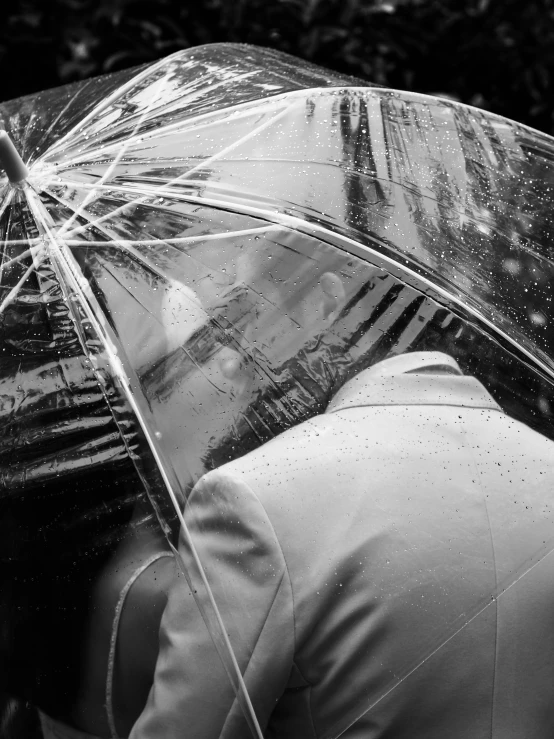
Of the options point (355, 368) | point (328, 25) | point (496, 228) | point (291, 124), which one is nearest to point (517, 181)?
point (496, 228)

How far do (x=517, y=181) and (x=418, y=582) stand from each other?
91 centimetres

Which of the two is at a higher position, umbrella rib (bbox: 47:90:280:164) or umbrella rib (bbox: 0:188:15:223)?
umbrella rib (bbox: 47:90:280:164)

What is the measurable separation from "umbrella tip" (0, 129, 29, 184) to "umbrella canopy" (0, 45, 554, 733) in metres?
0.03

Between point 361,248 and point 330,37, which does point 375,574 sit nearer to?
point 361,248

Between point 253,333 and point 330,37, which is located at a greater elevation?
point 330,37

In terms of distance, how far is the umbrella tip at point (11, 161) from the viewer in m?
1.54

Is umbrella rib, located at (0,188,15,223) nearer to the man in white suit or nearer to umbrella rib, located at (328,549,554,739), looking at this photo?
the man in white suit

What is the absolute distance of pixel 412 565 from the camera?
1325mm

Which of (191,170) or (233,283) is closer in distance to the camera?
(233,283)

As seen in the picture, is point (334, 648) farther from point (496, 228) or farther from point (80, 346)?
point (496, 228)

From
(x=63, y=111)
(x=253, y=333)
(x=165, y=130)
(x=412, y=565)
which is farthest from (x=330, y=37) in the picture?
(x=412, y=565)

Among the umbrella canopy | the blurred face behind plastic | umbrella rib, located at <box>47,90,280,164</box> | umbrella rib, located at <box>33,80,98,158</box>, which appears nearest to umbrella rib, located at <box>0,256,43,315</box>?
the umbrella canopy

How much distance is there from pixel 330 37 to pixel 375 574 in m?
3.18

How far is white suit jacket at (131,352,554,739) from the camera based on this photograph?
131 cm
